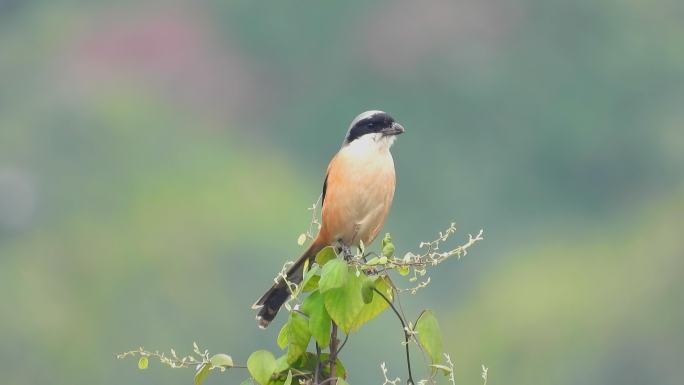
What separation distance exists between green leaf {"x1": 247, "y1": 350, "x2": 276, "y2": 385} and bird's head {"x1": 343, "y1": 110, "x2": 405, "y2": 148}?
127cm

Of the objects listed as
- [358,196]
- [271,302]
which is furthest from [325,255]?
[358,196]

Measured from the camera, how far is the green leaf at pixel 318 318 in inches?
70.3

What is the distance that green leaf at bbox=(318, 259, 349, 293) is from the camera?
175cm

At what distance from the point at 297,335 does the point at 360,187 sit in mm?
1126

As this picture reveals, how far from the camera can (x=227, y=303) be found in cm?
675

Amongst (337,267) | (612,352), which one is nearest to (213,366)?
(337,267)

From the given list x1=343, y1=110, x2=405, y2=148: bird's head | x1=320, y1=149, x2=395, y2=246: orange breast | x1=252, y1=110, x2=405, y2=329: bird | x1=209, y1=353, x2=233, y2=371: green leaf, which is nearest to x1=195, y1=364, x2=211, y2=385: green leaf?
x1=209, y1=353, x2=233, y2=371: green leaf

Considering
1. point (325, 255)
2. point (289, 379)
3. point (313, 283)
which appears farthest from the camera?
point (325, 255)

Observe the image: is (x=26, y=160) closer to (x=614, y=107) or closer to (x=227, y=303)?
(x=227, y=303)

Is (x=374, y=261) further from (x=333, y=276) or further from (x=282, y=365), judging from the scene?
(x=282, y=365)

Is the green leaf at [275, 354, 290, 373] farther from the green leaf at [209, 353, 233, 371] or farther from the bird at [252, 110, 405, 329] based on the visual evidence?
the bird at [252, 110, 405, 329]

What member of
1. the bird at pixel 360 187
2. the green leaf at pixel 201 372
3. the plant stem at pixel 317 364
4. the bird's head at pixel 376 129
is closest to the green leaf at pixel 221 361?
the green leaf at pixel 201 372

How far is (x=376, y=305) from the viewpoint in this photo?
1.87 metres

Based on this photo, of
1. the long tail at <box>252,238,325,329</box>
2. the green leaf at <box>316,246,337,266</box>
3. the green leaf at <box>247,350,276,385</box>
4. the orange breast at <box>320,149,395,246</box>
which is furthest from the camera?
the orange breast at <box>320,149,395,246</box>
